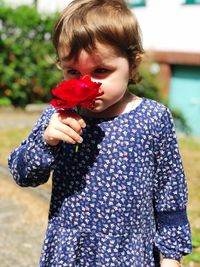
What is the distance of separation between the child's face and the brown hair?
0.08ft

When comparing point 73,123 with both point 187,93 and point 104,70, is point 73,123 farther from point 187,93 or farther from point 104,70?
point 187,93

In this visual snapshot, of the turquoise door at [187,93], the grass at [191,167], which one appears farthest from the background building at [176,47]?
the grass at [191,167]

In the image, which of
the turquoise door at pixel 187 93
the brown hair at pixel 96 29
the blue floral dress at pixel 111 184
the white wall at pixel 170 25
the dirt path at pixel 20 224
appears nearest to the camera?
the brown hair at pixel 96 29

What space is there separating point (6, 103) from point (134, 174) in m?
8.33

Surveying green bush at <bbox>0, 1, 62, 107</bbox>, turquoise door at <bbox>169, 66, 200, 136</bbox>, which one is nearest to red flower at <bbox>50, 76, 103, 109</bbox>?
green bush at <bbox>0, 1, 62, 107</bbox>

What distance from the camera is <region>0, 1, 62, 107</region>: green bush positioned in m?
9.87

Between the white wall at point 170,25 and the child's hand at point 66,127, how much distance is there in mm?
8319

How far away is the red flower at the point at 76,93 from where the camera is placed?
5.41 feet

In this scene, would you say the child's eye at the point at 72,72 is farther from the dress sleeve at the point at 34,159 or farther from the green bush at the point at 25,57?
the green bush at the point at 25,57

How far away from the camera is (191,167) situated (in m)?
6.23

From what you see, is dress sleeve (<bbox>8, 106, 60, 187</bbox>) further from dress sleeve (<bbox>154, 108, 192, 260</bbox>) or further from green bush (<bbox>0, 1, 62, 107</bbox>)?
green bush (<bbox>0, 1, 62, 107</bbox>)

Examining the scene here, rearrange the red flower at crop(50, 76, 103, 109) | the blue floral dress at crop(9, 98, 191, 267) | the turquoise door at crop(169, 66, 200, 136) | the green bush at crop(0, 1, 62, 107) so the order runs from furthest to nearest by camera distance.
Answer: the turquoise door at crop(169, 66, 200, 136), the green bush at crop(0, 1, 62, 107), the blue floral dress at crop(9, 98, 191, 267), the red flower at crop(50, 76, 103, 109)

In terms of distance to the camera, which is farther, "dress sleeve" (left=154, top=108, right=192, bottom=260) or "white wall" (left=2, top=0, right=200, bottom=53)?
"white wall" (left=2, top=0, right=200, bottom=53)

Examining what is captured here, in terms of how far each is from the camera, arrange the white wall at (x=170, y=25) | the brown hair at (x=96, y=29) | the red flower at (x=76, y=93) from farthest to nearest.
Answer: the white wall at (x=170, y=25), the brown hair at (x=96, y=29), the red flower at (x=76, y=93)
